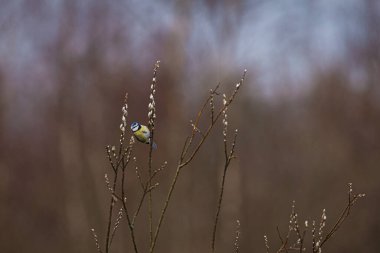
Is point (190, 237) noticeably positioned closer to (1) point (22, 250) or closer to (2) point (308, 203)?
(2) point (308, 203)

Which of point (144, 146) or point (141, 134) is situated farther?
point (144, 146)

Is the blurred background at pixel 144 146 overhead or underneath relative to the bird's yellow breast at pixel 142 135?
overhead

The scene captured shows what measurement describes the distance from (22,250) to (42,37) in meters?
2.87

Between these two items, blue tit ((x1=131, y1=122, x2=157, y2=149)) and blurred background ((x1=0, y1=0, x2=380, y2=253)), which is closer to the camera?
blue tit ((x1=131, y1=122, x2=157, y2=149))

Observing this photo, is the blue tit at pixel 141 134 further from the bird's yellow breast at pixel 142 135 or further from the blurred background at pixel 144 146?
the blurred background at pixel 144 146

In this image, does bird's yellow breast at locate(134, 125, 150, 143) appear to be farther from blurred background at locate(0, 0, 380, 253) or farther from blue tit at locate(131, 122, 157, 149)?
blurred background at locate(0, 0, 380, 253)

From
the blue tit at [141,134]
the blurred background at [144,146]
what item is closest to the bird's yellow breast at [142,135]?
the blue tit at [141,134]

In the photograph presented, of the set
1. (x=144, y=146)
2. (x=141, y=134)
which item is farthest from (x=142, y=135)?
(x=144, y=146)

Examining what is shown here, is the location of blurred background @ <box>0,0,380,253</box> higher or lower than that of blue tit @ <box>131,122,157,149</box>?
higher

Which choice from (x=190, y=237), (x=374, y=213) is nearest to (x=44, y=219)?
(x=190, y=237)

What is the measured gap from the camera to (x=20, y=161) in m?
7.06

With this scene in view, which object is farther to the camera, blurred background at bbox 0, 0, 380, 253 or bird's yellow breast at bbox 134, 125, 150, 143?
blurred background at bbox 0, 0, 380, 253

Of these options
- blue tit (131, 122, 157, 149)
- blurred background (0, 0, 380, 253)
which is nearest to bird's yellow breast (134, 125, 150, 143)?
blue tit (131, 122, 157, 149)

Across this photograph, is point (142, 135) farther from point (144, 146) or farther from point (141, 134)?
point (144, 146)
